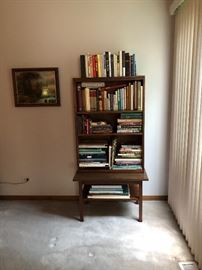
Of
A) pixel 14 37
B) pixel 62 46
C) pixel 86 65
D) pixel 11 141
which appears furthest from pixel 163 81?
pixel 11 141

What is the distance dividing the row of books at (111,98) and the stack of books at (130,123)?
0.07 meters

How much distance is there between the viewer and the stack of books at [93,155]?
2.75 metres

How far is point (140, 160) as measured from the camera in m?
2.75

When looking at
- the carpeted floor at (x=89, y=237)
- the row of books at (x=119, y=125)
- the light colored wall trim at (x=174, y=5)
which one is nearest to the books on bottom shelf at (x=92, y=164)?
the row of books at (x=119, y=125)

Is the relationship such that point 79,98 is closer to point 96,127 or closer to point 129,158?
point 96,127

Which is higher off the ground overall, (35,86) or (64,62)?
(64,62)

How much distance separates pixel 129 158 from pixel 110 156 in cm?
21

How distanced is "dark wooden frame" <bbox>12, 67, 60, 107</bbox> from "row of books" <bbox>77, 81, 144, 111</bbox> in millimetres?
343

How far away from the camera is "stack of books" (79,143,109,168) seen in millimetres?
2748

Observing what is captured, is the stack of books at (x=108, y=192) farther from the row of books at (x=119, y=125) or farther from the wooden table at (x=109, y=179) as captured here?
the row of books at (x=119, y=125)

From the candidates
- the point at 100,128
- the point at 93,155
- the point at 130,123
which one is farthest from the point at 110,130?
the point at 93,155

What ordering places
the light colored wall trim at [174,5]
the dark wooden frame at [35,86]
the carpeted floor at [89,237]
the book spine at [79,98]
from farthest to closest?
the dark wooden frame at [35,86] < the book spine at [79,98] < the light colored wall trim at [174,5] < the carpeted floor at [89,237]

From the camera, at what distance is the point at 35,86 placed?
9.33ft

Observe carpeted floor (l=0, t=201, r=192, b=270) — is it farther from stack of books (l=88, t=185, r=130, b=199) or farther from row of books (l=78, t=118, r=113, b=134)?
row of books (l=78, t=118, r=113, b=134)
